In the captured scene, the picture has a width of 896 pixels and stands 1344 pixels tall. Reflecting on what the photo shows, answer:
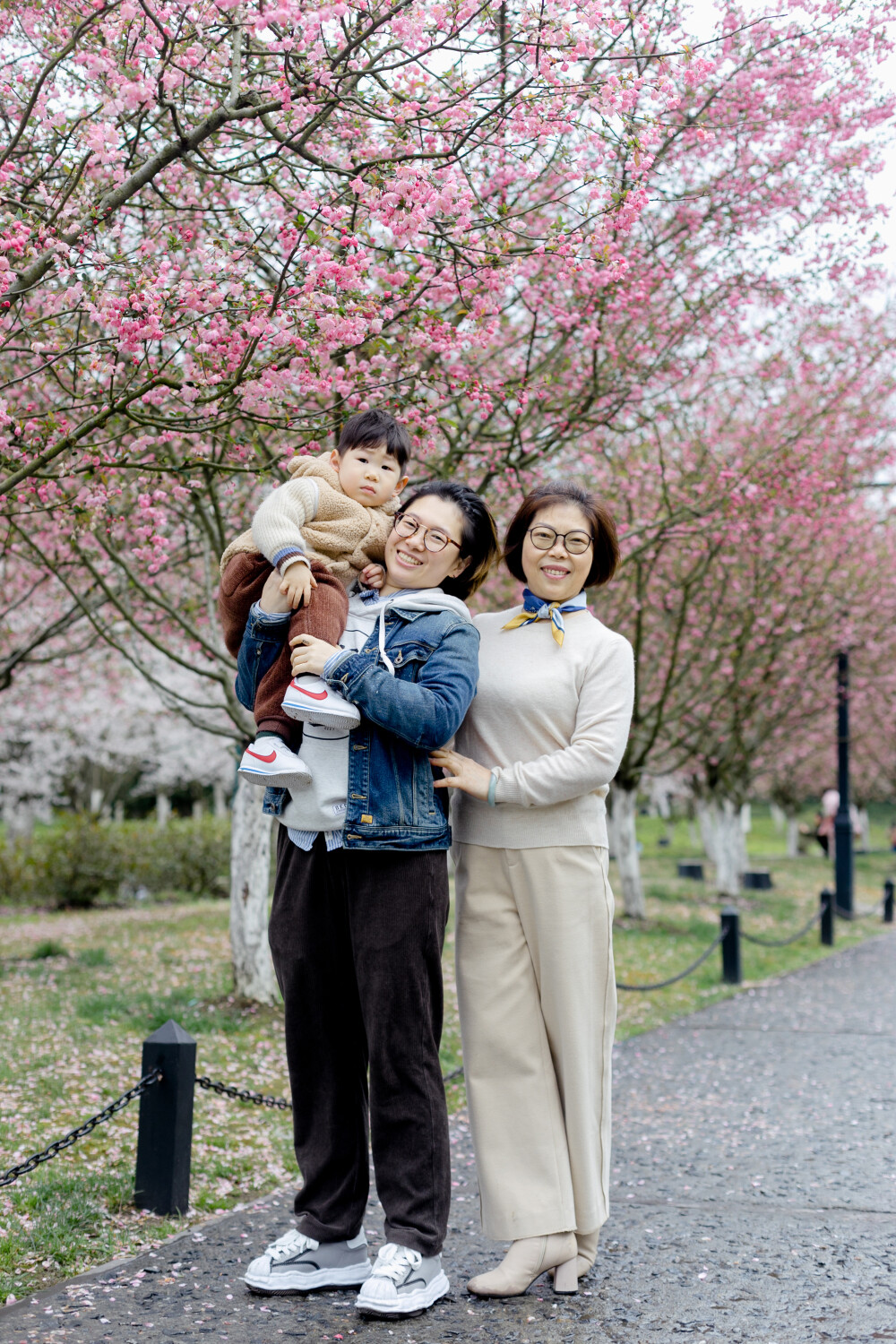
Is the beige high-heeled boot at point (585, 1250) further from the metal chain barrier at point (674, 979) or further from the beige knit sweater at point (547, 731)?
the metal chain barrier at point (674, 979)

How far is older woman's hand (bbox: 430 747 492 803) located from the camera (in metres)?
2.97

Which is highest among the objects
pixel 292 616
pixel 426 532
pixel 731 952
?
pixel 426 532

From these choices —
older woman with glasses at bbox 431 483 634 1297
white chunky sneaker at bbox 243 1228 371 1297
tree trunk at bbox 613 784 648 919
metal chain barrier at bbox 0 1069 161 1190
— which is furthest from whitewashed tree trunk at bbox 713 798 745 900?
white chunky sneaker at bbox 243 1228 371 1297

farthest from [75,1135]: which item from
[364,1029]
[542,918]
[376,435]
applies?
[376,435]

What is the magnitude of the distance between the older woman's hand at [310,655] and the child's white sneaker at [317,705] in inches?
1.0

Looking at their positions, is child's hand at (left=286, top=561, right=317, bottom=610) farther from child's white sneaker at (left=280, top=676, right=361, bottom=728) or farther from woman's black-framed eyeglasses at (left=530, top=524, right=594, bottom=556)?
woman's black-framed eyeglasses at (left=530, top=524, right=594, bottom=556)

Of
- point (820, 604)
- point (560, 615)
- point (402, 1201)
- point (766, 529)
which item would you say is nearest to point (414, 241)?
point (560, 615)

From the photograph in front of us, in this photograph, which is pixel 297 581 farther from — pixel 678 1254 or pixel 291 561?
pixel 678 1254

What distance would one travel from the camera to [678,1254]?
11.2 feet

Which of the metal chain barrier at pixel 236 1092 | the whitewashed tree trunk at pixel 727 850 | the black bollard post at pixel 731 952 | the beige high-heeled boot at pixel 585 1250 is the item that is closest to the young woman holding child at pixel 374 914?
the beige high-heeled boot at pixel 585 1250

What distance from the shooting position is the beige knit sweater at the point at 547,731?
9.86 ft

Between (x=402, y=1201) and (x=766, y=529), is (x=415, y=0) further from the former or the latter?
(x=766, y=529)

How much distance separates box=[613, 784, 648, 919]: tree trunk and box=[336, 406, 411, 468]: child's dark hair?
35.0 ft

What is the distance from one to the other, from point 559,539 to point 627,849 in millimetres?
10603
